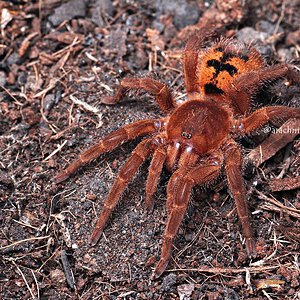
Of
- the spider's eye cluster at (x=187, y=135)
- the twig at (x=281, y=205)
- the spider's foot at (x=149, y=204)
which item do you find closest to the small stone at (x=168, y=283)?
the spider's foot at (x=149, y=204)

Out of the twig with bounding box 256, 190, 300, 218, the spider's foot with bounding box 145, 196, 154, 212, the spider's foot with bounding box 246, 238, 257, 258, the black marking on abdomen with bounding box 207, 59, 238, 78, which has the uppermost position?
the black marking on abdomen with bounding box 207, 59, 238, 78

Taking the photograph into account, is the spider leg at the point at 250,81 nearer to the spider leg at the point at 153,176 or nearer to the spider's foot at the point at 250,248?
the spider leg at the point at 153,176

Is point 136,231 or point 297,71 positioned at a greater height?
point 297,71

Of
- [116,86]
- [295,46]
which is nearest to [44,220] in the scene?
[116,86]

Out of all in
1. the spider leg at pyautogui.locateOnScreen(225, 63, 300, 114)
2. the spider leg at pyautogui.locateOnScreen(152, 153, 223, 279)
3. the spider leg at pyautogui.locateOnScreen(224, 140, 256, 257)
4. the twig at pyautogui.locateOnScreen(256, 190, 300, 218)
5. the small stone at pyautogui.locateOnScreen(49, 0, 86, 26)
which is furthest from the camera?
the small stone at pyautogui.locateOnScreen(49, 0, 86, 26)

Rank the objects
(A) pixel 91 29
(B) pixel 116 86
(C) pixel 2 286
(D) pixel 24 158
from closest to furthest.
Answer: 1. (C) pixel 2 286
2. (D) pixel 24 158
3. (B) pixel 116 86
4. (A) pixel 91 29

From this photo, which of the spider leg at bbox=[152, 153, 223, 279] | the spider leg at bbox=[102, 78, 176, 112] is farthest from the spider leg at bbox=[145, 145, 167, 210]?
the spider leg at bbox=[102, 78, 176, 112]

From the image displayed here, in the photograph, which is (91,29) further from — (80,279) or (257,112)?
(80,279)

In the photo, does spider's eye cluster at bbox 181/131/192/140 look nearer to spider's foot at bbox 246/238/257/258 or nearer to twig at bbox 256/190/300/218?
twig at bbox 256/190/300/218
